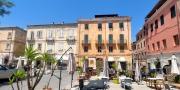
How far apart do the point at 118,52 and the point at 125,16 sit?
24.9ft

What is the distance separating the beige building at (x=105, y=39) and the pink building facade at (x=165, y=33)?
46.5 feet

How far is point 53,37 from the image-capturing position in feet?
152

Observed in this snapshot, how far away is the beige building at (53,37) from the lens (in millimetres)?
45312

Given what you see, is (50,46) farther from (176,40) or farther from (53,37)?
(176,40)

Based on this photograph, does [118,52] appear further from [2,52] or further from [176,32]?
[2,52]

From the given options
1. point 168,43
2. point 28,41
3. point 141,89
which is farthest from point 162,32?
point 28,41

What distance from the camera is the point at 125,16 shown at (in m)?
42.8

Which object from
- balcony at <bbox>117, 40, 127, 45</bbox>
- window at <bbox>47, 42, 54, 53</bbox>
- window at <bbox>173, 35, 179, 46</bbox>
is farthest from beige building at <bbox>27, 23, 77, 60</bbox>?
window at <bbox>173, 35, 179, 46</bbox>

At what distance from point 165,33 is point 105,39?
70.9 feet

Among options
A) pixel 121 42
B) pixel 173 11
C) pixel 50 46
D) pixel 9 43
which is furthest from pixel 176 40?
pixel 9 43

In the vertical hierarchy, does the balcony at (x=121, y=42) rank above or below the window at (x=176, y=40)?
above

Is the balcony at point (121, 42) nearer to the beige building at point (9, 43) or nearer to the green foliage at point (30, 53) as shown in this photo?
the beige building at point (9, 43)

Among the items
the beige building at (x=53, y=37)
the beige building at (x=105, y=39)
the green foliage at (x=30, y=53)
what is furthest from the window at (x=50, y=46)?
the green foliage at (x=30, y=53)

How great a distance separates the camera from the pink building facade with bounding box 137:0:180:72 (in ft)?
60.7
